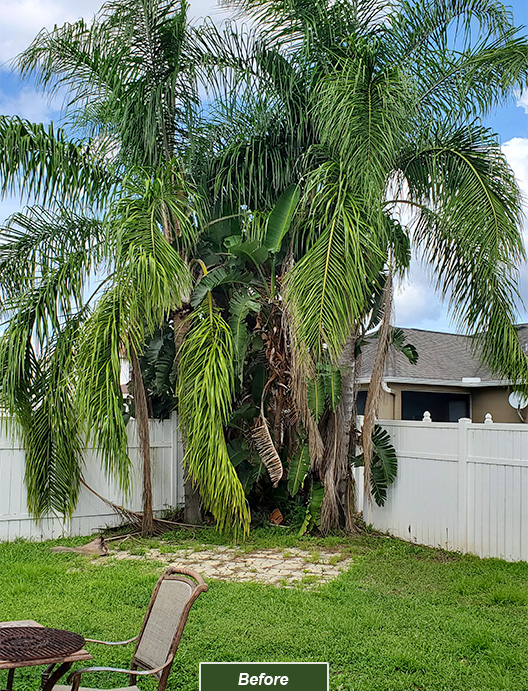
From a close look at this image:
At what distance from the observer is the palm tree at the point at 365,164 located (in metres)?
8.18

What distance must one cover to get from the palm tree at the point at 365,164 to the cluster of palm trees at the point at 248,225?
0.10 feet

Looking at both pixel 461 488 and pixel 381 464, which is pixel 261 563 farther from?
pixel 461 488

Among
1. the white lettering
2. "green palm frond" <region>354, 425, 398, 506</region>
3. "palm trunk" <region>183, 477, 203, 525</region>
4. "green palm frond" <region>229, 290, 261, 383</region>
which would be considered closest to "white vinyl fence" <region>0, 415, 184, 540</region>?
"palm trunk" <region>183, 477, 203, 525</region>

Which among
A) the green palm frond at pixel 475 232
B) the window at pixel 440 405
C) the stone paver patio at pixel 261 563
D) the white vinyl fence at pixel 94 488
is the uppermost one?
the green palm frond at pixel 475 232

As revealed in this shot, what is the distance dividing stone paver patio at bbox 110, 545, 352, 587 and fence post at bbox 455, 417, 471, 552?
51.8 inches

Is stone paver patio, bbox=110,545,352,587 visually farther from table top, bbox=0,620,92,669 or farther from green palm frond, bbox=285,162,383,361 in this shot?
table top, bbox=0,620,92,669

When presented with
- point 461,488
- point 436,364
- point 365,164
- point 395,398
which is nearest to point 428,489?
point 461,488

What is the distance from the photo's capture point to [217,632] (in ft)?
17.3

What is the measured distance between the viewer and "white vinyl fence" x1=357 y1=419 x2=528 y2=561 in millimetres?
7520

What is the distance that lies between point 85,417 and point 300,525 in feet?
10.6

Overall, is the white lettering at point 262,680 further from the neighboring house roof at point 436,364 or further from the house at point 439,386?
the house at point 439,386

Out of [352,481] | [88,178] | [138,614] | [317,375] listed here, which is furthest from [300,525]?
[88,178]

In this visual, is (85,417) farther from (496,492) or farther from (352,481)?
(496,492)

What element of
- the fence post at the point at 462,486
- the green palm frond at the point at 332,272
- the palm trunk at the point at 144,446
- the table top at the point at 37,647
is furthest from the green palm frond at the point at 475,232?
the table top at the point at 37,647
